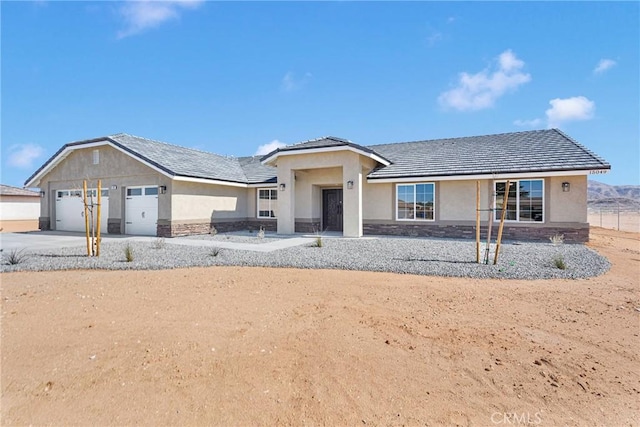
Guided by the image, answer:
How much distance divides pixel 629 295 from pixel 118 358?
29.1 feet

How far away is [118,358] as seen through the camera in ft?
12.9

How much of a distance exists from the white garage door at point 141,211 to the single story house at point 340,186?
0.06 m

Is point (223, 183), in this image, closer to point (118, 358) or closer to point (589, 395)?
point (118, 358)

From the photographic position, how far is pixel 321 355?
3.97 meters

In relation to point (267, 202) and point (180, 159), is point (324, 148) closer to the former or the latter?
point (267, 202)

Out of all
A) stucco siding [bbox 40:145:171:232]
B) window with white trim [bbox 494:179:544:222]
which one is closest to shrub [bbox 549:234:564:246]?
window with white trim [bbox 494:179:544:222]

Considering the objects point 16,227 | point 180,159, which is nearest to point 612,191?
point 180,159

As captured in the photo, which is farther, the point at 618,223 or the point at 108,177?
the point at 618,223

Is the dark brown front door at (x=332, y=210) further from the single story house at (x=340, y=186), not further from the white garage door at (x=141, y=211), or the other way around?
the white garage door at (x=141, y=211)

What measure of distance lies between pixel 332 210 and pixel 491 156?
8751 mm

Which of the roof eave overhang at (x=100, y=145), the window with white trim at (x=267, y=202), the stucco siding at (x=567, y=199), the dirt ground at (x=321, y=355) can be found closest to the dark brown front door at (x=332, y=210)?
the window with white trim at (x=267, y=202)

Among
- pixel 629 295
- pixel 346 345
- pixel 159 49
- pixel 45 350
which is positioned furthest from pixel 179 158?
pixel 629 295

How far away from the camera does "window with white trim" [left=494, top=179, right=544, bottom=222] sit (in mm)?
14547

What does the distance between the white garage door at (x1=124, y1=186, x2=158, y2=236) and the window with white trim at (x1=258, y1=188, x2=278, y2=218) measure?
630 cm
